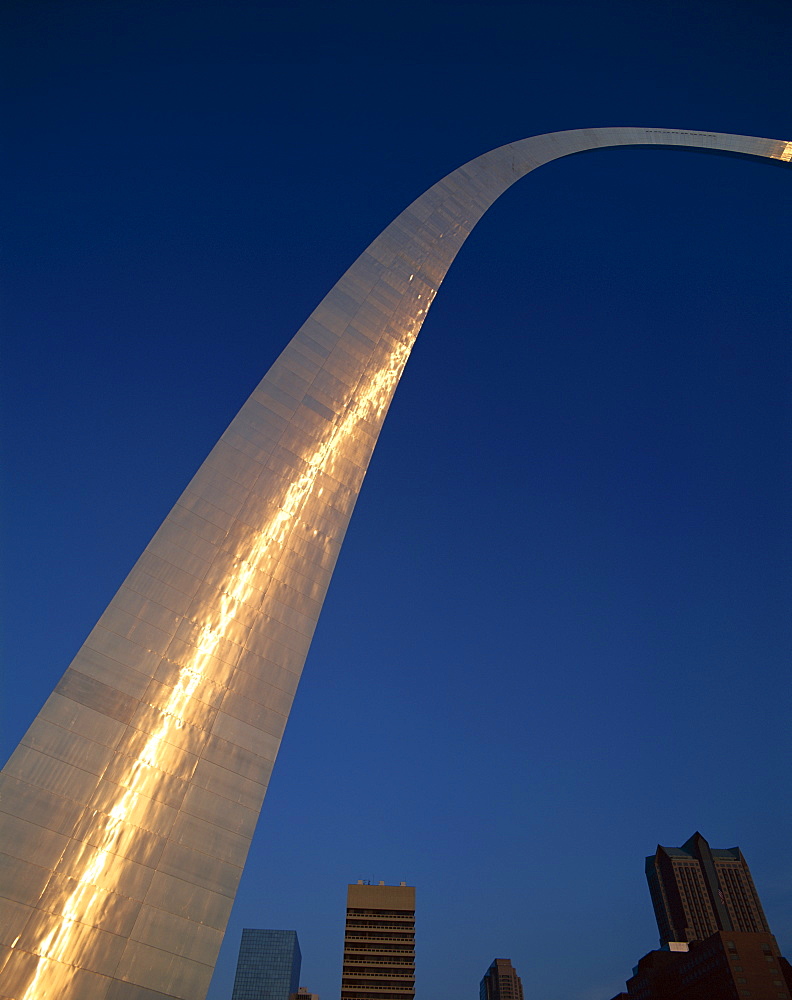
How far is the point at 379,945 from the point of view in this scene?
4205 inches

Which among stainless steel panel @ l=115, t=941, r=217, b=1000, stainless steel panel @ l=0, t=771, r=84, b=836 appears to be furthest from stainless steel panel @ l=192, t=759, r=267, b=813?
stainless steel panel @ l=115, t=941, r=217, b=1000

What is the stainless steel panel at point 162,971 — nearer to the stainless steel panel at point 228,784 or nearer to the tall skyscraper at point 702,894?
the stainless steel panel at point 228,784

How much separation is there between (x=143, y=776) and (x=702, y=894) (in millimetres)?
178831

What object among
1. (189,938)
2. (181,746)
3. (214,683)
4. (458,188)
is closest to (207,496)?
(214,683)

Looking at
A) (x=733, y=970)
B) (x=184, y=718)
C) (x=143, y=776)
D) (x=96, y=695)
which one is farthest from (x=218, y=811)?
(x=733, y=970)

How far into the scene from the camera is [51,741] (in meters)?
10.0

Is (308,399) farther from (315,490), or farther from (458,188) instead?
(458,188)

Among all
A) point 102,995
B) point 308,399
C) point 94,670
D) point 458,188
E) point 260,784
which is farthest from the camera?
point 458,188

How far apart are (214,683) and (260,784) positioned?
1873 mm

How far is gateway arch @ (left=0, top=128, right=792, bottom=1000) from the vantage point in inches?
363

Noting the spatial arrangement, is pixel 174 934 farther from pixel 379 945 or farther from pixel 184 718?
pixel 379 945

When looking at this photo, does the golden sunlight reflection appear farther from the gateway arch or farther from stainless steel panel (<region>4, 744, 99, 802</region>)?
stainless steel panel (<region>4, 744, 99, 802</region>)

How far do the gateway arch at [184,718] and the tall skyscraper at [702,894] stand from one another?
555 feet

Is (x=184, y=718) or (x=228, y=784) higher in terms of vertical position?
(x=184, y=718)
